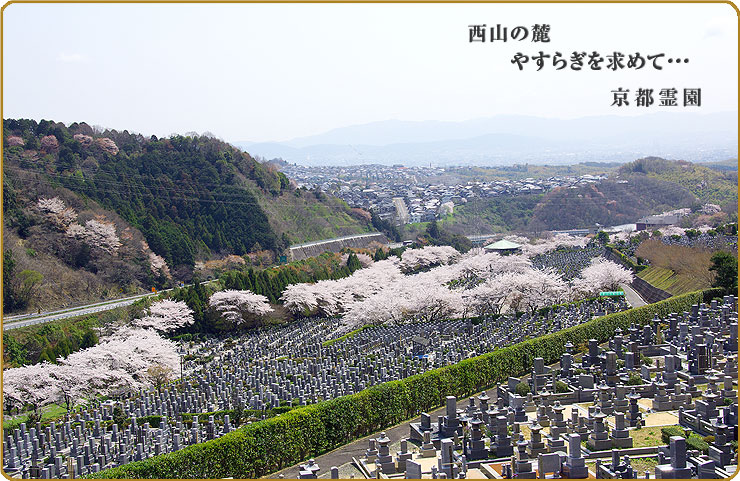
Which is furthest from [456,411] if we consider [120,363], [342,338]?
[342,338]

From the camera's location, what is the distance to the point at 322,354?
2784 cm

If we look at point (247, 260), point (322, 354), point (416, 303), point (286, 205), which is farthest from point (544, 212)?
point (322, 354)

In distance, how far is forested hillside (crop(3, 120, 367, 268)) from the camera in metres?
49.3

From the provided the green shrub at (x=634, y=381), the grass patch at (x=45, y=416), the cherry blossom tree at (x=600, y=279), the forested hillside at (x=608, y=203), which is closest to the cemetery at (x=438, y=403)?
the green shrub at (x=634, y=381)

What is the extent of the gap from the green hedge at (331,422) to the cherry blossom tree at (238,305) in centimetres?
1772

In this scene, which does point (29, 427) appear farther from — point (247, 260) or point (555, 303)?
point (247, 260)

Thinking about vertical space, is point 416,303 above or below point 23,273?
below

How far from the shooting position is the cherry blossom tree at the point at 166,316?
32.6 meters

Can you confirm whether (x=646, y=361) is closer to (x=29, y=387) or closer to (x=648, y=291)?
(x=648, y=291)

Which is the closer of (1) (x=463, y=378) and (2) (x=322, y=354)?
(1) (x=463, y=378)

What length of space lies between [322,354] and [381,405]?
10335mm

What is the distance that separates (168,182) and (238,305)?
2489 centimetres

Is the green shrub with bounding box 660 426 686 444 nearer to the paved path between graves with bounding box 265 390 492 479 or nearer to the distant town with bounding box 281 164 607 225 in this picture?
the paved path between graves with bounding box 265 390 492 479

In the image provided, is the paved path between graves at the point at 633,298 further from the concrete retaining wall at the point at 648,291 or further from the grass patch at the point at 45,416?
the grass patch at the point at 45,416
